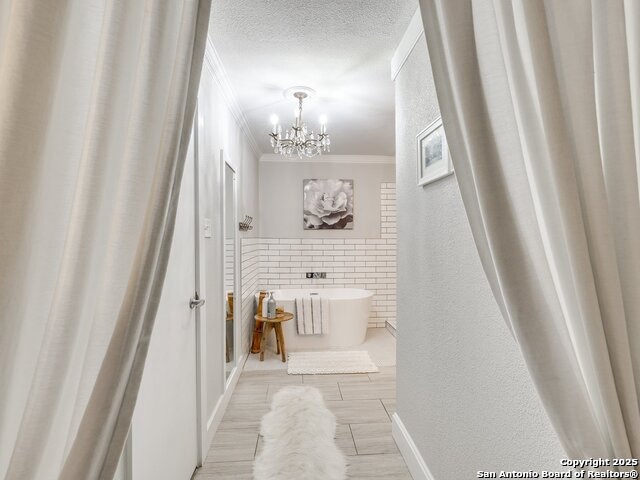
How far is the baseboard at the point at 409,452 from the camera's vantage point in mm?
1809

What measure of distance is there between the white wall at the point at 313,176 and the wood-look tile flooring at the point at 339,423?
2281 mm

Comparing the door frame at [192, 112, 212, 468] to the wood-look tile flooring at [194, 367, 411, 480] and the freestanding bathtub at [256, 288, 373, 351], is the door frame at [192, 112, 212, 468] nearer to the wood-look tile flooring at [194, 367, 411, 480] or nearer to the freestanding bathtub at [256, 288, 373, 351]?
the wood-look tile flooring at [194, 367, 411, 480]

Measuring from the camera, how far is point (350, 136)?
13.5 ft

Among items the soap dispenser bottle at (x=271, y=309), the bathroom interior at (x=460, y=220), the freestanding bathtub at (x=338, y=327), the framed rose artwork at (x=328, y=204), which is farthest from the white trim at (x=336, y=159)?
the bathroom interior at (x=460, y=220)

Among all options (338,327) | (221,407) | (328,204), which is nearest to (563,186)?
(221,407)

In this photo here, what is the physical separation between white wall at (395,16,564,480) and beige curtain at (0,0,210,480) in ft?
3.62

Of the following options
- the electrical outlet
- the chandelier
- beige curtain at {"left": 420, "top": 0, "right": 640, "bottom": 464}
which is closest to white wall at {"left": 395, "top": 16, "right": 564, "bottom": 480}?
beige curtain at {"left": 420, "top": 0, "right": 640, "bottom": 464}

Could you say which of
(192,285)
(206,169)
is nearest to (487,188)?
(192,285)

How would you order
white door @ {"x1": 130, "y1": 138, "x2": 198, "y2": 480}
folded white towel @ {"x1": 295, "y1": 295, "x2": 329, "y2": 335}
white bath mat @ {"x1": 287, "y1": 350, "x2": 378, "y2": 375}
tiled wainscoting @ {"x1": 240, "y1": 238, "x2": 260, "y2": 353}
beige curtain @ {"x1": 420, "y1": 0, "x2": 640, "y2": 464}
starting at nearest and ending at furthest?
beige curtain @ {"x1": 420, "y1": 0, "x2": 640, "y2": 464} < white door @ {"x1": 130, "y1": 138, "x2": 198, "y2": 480} < white bath mat @ {"x1": 287, "y1": 350, "x2": 378, "y2": 375} < tiled wainscoting @ {"x1": 240, "y1": 238, "x2": 260, "y2": 353} < folded white towel @ {"x1": 295, "y1": 295, "x2": 329, "y2": 335}

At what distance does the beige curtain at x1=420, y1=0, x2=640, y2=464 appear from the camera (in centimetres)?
68

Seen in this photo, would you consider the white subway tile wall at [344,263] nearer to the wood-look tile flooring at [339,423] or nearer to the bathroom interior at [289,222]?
the bathroom interior at [289,222]

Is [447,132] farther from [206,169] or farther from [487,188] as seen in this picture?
[206,169]

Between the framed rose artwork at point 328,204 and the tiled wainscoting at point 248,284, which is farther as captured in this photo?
the framed rose artwork at point 328,204

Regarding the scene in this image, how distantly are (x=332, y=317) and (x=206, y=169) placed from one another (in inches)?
101
